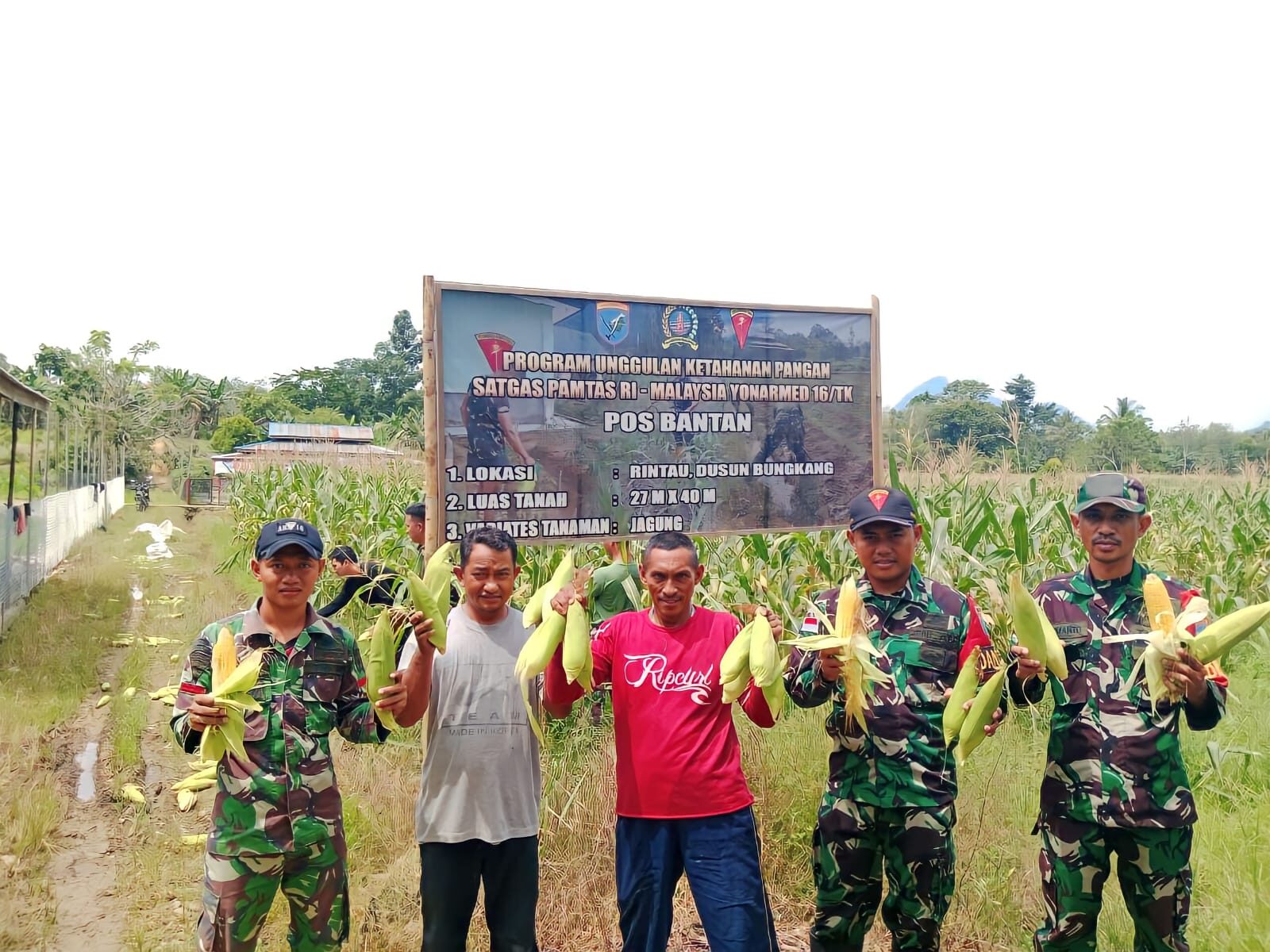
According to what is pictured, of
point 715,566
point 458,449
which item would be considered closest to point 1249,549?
point 715,566

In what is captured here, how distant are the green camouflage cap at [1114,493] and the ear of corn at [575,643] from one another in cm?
182

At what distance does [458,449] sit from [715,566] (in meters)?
3.22

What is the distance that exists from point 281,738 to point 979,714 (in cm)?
232

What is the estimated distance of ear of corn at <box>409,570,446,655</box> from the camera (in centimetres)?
278

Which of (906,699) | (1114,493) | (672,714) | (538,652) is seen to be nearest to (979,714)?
(906,699)

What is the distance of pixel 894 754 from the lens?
300 cm

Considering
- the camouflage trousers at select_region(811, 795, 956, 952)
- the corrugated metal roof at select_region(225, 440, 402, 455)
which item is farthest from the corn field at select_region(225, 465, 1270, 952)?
the corrugated metal roof at select_region(225, 440, 402, 455)

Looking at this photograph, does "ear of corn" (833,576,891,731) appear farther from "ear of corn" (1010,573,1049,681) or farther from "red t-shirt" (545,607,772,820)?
"ear of corn" (1010,573,1049,681)

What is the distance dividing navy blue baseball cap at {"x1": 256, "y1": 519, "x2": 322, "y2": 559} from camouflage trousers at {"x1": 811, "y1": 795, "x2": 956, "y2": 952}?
2.07 m

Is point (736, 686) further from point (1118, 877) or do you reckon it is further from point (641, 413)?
point (641, 413)

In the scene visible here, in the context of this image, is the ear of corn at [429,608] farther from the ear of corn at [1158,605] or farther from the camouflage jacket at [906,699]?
the ear of corn at [1158,605]

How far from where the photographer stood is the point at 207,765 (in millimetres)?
6453

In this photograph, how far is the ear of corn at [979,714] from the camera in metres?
2.82

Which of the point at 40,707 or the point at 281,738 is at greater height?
the point at 281,738
